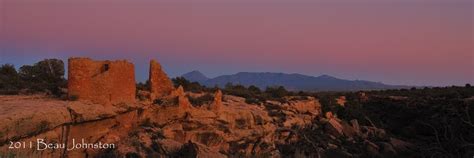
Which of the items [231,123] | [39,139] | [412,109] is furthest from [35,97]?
[412,109]

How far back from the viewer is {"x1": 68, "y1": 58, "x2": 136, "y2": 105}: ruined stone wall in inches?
694

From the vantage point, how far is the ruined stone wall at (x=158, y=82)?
68.2ft

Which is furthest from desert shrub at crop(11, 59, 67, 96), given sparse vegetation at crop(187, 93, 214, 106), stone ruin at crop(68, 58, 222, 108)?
stone ruin at crop(68, 58, 222, 108)

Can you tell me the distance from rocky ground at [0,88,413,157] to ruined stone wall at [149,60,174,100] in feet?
1.27

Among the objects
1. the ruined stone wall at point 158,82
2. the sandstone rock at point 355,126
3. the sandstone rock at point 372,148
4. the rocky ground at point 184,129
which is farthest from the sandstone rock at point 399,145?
the ruined stone wall at point 158,82

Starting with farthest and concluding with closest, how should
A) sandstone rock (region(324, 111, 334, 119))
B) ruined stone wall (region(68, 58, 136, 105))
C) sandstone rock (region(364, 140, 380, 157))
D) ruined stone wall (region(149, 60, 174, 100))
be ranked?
sandstone rock (region(324, 111, 334, 119))
sandstone rock (region(364, 140, 380, 157))
ruined stone wall (region(149, 60, 174, 100))
ruined stone wall (region(68, 58, 136, 105))

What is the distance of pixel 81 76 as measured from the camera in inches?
695

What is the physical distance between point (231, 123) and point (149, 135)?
554cm

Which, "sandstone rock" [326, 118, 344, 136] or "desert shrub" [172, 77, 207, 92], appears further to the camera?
"sandstone rock" [326, 118, 344, 136]

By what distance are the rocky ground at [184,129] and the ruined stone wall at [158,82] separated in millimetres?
387

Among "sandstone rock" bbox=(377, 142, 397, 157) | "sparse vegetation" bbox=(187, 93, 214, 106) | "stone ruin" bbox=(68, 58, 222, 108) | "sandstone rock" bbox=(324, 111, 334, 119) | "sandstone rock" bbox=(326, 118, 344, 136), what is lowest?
"sandstone rock" bbox=(377, 142, 397, 157)

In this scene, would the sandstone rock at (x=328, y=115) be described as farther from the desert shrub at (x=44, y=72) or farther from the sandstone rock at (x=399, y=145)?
the desert shrub at (x=44, y=72)

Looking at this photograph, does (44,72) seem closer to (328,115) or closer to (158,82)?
(158,82)

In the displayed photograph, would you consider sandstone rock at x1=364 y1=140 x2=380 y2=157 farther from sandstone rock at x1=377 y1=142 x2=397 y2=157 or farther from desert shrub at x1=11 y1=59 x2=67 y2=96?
desert shrub at x1=11 y1=59 x2=67 y2=96
